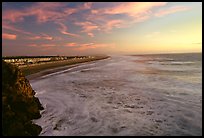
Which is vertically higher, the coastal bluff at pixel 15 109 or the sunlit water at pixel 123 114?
the coastal bluff at pixel 15 109

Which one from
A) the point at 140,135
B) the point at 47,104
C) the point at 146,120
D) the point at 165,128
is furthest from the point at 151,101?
the point at 47,104

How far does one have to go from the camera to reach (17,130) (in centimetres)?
747

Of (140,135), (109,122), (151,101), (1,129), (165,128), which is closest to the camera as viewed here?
(1,129)

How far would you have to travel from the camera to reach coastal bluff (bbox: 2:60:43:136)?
24.8 ft

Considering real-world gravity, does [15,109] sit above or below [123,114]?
above

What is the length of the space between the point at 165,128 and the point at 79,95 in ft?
27.0

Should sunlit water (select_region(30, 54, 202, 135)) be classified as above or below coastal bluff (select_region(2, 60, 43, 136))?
below

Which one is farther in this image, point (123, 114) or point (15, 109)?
point (123, 114)

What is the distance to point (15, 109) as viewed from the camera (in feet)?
29.4

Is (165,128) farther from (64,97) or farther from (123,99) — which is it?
(64,97)

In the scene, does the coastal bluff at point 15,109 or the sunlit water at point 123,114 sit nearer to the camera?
the coastal bluff at point 15,109

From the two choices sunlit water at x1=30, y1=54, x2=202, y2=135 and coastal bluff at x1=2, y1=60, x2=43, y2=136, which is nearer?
coastal bluff at x1=2, y1=60, x2=43, y2=136

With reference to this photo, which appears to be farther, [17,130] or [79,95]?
[79,95]

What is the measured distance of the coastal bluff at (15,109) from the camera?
756 centimetres
